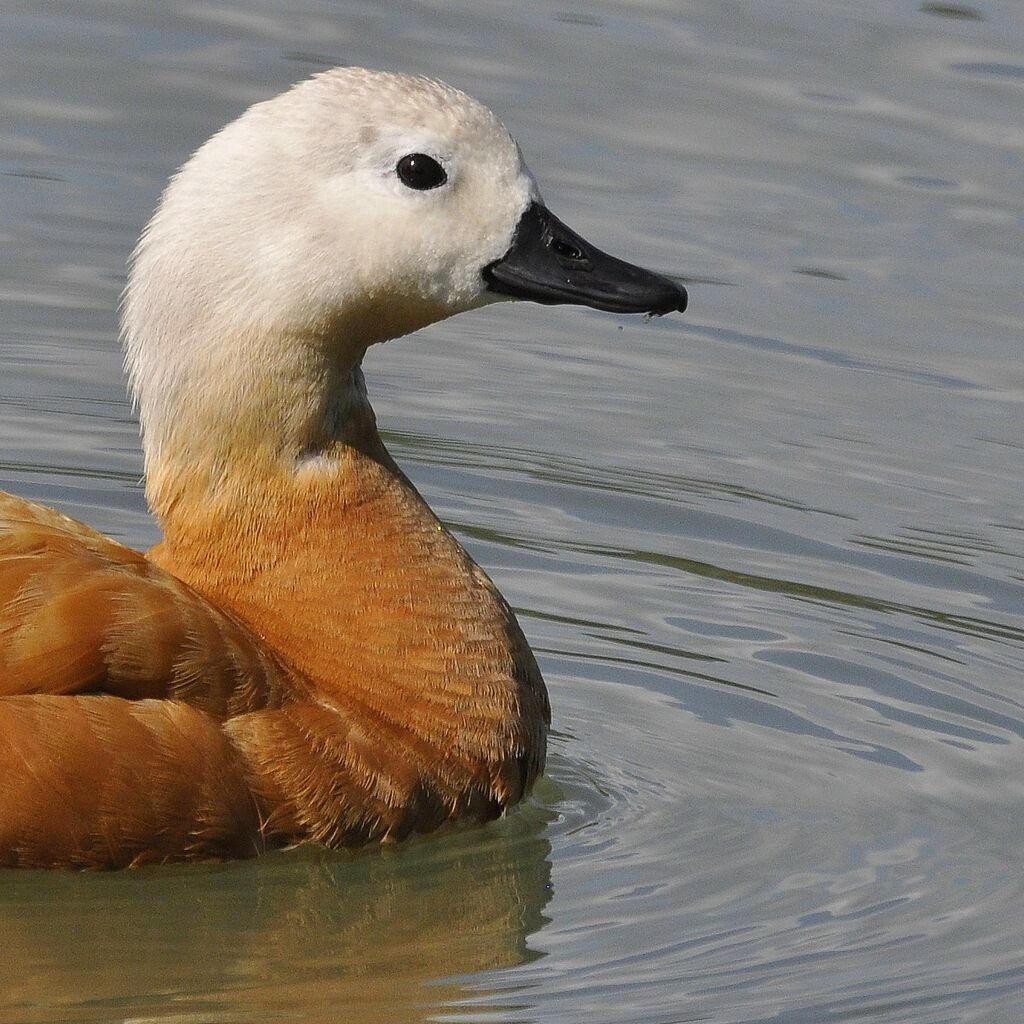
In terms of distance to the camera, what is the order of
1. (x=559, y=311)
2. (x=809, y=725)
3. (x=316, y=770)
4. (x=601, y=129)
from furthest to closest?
(x=601, y=129), (x=559, y=311), (x=809, y=725), (x=316, y=770)

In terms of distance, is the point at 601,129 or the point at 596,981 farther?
the point at 601,129

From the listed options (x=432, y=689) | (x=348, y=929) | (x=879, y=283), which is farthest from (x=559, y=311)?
(x=348, y=929)

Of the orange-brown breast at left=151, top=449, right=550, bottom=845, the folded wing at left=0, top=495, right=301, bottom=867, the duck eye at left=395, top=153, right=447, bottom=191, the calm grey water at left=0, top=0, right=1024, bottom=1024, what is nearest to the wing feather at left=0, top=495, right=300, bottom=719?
the folded wing at left=0, top=495, right=301, bottom=867

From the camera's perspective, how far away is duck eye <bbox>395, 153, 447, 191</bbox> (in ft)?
21.6

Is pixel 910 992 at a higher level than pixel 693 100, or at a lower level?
lower

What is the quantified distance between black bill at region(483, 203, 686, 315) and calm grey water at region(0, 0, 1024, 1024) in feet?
4.36

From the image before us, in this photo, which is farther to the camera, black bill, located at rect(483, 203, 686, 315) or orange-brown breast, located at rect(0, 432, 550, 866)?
black bill, located at rect(483, 203, 686, 315)

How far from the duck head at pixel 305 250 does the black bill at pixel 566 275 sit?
1.8 inches

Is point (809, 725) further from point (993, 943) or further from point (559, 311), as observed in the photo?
point (559, 311)

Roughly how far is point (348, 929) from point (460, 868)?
1.51 ft

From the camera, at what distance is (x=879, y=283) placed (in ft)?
35.5

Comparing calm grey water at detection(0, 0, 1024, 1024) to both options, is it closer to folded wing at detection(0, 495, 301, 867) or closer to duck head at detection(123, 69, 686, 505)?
folded wing at detection(0, 495, 301, 867)

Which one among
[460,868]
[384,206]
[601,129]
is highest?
[384,206]

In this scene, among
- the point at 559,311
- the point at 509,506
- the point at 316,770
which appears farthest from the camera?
the point at 559,311
